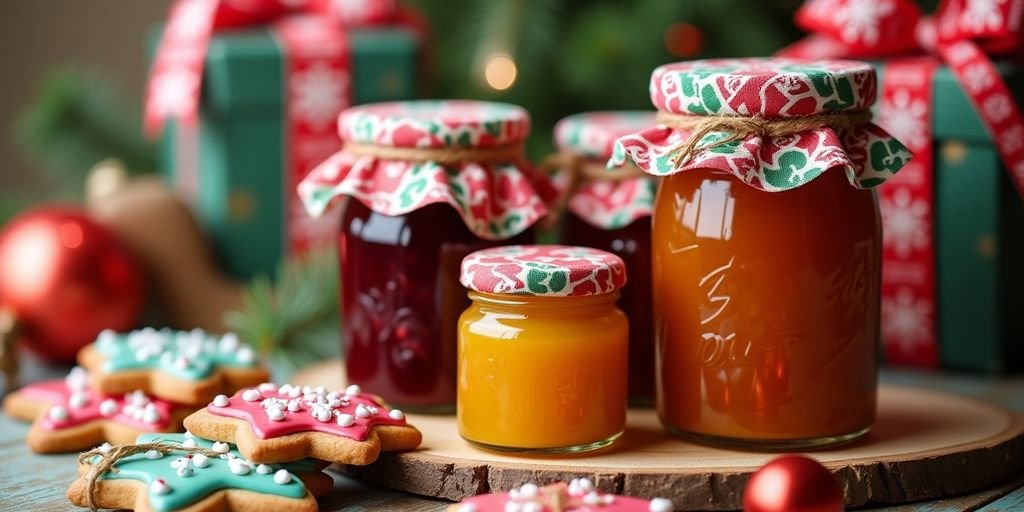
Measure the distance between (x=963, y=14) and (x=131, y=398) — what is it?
1.12 m

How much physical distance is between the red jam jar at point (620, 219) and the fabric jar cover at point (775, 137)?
0.17 metres

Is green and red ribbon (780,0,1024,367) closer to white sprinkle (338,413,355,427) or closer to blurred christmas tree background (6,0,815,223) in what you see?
blurred christmas tree background (6,0,815,223)

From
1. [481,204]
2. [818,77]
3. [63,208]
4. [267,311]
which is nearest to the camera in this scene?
[818,77]

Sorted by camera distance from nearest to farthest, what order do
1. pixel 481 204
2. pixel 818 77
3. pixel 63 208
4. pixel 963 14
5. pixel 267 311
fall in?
1. pixel 818 77
2. pixel 481 204
3. pixel 963 14
4. pixel 267 311
5. pixel 63 208

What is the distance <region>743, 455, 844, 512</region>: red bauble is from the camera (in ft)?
3.34

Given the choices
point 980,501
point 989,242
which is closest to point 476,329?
point 980,501

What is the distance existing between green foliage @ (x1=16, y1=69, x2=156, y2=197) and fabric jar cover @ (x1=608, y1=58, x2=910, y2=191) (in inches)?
52.7

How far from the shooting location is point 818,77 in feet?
3.86

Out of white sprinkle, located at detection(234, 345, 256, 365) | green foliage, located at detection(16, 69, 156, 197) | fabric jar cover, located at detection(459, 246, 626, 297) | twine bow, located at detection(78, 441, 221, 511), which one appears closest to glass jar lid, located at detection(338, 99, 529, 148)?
fabric jar cover, located at detection(459, 246, 626, 297)

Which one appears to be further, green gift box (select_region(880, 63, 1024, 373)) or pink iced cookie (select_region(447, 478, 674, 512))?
green gift box (select_region(880, 63, 1024, 373))

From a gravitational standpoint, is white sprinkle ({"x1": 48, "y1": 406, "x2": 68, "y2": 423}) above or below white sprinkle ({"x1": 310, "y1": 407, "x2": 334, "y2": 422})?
below

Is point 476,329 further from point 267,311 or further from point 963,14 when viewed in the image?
point 963,14

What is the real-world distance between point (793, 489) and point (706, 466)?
0.57 feet

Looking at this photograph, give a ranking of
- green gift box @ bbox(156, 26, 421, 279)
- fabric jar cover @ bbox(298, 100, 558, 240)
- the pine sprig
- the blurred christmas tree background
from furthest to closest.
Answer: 1. the blurred christmas tree background
2. green gift box @ bbox(156, 26, 421, 279)
3. the pine sprig
4. fabric jar cover @ bbox(298, 100, 558, 240)
